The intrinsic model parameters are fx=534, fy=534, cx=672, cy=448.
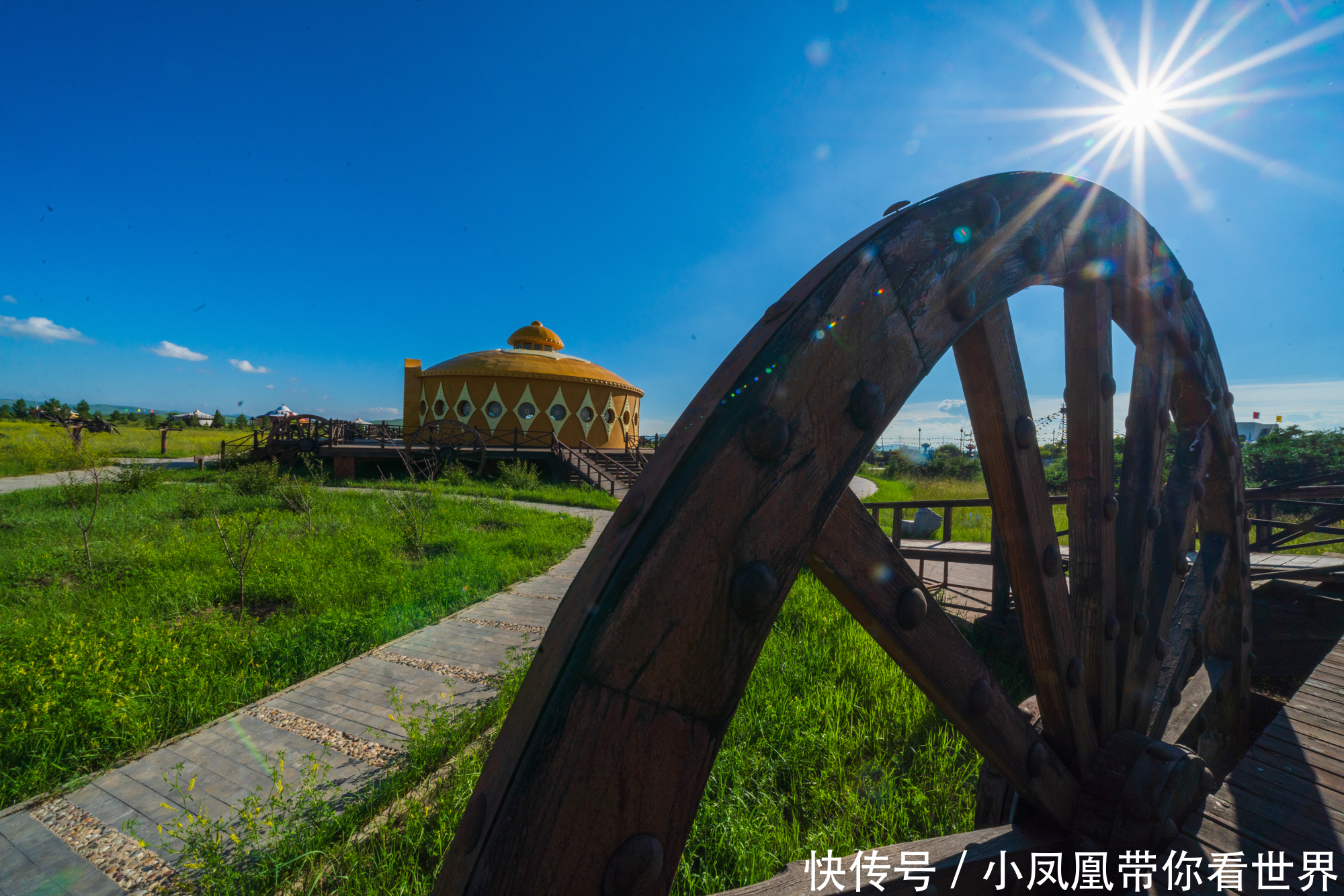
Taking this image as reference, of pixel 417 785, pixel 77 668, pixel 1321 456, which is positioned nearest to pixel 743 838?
pixel 417 785

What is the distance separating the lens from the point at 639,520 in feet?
1.98

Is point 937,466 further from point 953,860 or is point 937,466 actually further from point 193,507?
point 953,860

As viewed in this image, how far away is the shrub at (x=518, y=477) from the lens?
591 inches

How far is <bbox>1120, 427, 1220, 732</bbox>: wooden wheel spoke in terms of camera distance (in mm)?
1622

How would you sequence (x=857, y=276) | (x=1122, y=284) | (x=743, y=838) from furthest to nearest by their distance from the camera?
(x=743, y=838)
(x=1122, y=284)
(x=857, y=276)

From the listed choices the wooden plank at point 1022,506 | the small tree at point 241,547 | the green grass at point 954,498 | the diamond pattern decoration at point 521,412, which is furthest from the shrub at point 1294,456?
the diamond pattern decoration at point 521,412

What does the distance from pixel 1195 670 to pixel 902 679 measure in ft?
4.80

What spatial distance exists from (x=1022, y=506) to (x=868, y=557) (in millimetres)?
516

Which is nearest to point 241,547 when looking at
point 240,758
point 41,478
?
point 240,758

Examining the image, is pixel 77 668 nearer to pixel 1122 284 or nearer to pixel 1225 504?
pixel 1122 284

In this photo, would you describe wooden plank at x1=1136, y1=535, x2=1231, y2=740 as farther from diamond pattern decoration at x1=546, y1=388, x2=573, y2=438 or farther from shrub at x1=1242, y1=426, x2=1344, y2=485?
diamond pattern decoration at x1=546, y1=388, x2=573, y2=438

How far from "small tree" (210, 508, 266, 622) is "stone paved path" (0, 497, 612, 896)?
1.73 m

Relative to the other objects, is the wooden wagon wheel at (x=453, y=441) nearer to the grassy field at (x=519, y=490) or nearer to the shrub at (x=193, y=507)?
the grassy field at (x=519, y=490)

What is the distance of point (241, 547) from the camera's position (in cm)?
584
